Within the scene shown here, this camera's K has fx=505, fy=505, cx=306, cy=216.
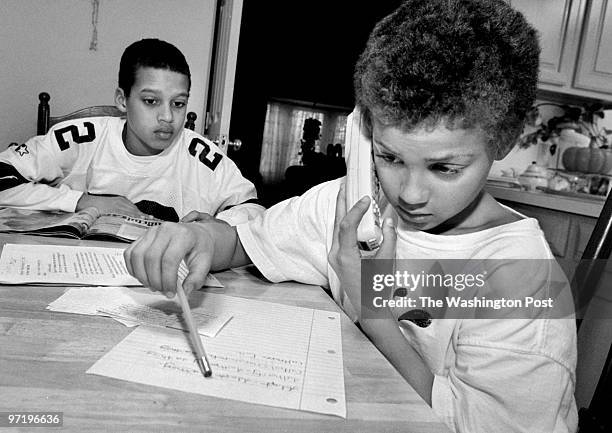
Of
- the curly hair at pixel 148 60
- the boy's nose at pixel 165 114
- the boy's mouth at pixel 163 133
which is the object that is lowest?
the boy's mouth at pixel 163 133

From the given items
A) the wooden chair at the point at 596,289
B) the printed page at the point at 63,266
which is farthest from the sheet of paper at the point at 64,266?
the wooden chair at the point at 596,289

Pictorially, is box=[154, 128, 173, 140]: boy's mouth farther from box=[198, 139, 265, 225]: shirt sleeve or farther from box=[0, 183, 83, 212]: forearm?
box=[0, 183, 83, 212]: forearm

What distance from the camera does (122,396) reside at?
373 mm

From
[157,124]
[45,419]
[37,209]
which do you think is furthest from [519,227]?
[157,124]

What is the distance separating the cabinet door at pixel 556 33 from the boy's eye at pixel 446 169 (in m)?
2.32

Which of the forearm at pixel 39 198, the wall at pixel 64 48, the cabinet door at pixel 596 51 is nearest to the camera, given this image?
the forearm at pixel 39 198

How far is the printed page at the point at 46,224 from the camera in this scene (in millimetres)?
900

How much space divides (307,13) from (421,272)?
4137mm

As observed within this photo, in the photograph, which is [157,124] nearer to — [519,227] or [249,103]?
[519,227]

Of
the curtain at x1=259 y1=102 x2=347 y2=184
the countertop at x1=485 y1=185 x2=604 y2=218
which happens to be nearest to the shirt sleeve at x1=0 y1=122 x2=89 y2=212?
the countertop at x1=485 y1=185 x2=604 y2=218

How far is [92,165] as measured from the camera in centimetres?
157

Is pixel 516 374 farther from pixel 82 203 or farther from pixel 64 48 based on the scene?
pixel 64 48

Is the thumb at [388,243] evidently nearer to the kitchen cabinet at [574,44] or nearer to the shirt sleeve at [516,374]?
the shirt sleeve at [516,374]

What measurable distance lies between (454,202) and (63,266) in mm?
534
